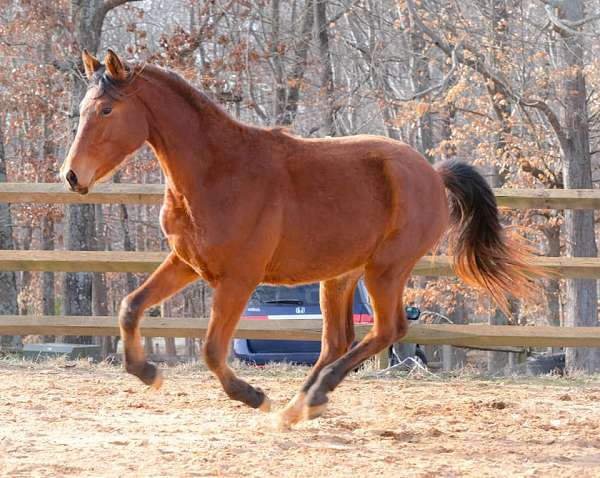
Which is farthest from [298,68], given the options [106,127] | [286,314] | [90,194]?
[106,127]

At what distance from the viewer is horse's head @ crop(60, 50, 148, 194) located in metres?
4.46

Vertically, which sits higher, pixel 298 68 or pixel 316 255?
pixel 298 68

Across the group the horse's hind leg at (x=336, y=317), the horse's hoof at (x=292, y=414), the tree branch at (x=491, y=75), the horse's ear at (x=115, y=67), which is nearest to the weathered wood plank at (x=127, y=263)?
the horse's hind leg at (x=336, y=317)

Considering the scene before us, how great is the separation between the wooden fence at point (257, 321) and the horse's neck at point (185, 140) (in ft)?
8.62

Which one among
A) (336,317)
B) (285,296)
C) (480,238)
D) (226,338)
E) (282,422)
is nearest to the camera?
(226,338)

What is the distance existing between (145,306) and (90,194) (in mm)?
2958

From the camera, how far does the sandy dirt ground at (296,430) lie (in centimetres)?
403

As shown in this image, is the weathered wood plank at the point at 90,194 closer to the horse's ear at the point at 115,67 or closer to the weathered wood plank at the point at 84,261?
the weathered wood plank at the point at 84,261

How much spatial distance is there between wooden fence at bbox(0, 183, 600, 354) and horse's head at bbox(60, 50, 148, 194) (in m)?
2.78

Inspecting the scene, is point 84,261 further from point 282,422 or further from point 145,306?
point 282,422

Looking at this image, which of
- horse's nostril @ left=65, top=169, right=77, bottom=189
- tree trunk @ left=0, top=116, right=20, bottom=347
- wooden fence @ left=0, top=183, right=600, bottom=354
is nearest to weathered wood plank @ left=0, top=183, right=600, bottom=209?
wooden fence @ left=0, top=183, right=600, bottom=354

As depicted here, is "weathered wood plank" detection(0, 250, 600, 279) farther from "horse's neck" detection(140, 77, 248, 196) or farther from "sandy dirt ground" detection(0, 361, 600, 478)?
"horse's neck" detection(140, 77, 248, 196)

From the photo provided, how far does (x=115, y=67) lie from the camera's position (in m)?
4.59

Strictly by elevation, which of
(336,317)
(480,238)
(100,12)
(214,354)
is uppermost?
(100,12)
